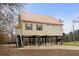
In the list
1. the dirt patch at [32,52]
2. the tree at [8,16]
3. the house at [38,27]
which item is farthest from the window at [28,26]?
the dirt patch at [32,52]

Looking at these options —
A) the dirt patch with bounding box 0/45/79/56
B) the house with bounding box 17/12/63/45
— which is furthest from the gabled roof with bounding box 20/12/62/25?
the dirt patch with bounding box 0/45/79/56

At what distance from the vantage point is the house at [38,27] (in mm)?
4328

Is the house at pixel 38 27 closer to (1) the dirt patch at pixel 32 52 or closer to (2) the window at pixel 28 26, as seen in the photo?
(2) the window at pixel 28 26

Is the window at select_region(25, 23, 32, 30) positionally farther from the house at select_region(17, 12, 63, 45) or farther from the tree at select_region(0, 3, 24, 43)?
the tree at select_region(0, 3, 24, 43)

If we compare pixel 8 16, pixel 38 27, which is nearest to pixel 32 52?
pixel 38 27

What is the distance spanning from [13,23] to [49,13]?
1.34 ft

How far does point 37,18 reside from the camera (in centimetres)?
434

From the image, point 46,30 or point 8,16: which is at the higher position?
point 8,16

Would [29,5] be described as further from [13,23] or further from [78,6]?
[78,6]

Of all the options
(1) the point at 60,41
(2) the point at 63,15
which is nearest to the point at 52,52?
(1) the point at 60,41

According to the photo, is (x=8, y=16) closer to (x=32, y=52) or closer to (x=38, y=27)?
(x=38, y=27)

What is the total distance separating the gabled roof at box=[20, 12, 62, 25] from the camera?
170 inches

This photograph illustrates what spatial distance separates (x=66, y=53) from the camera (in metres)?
4.32

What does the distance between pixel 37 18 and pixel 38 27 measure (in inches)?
4.0
